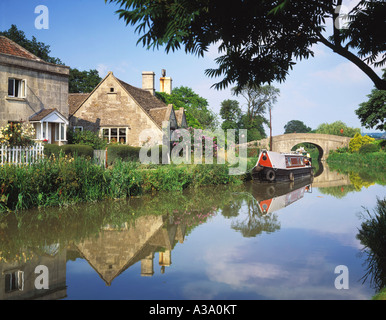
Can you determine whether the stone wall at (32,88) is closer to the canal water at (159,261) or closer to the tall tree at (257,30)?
the canal water at (159,261)

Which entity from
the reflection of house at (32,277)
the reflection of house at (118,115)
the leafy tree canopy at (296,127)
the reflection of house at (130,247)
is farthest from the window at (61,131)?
the leafy tree canopy at (296,127)

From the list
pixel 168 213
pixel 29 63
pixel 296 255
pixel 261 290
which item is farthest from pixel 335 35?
pixel 29 63

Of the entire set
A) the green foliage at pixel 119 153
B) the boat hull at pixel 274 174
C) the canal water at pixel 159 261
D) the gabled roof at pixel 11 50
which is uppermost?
the gabled roof at pixel 11 50

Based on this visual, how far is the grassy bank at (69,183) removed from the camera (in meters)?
9.70

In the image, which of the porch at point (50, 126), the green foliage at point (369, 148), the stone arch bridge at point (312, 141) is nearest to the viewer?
the porch at point (50, 126)

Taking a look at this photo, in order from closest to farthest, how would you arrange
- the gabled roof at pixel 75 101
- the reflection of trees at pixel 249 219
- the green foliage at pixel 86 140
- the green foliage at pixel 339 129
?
the reflection of trees at pixel 249 219, the green foliage at pixel 86 140, the gabled roof at pixel 75 101, the green foliage at pixel 339 129

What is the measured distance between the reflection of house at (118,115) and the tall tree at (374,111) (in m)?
22.4

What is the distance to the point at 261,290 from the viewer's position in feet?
15.3

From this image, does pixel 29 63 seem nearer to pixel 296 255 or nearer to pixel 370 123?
pixel 296 255

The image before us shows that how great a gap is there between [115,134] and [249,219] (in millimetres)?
19590

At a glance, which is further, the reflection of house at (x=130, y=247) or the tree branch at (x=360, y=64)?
the tree branch at (x=360, y=64)

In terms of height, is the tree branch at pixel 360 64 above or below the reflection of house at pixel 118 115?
below

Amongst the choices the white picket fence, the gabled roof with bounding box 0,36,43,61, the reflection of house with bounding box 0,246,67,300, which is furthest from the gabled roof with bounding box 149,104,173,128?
the reflection of house with bounding box 0,246,67,300
